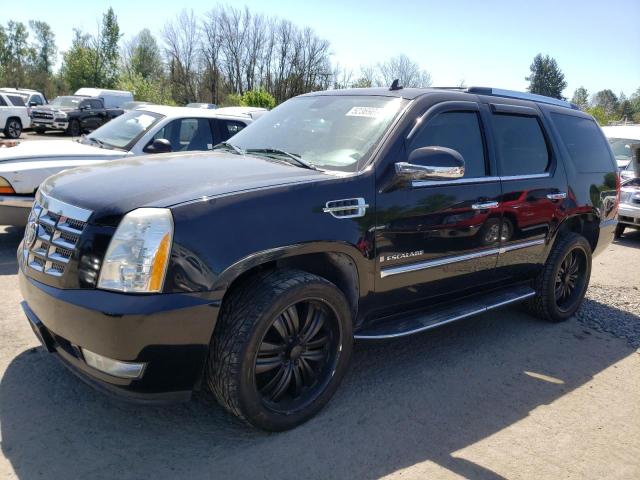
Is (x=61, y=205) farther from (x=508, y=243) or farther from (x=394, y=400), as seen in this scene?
(x=508, y=243)

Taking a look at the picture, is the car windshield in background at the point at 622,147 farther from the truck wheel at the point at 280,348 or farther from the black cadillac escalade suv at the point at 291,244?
the truck wheel at the point at 280,348

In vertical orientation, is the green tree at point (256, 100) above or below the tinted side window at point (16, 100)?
above

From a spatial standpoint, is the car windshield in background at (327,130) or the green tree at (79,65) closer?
the car windshield in background at (327,130)

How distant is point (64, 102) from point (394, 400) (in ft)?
84.3

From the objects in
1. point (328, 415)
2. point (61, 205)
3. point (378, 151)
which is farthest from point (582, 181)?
point (61, 205)

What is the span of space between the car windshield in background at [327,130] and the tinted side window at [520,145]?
40.7 inches

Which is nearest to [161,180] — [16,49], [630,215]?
[630,215]

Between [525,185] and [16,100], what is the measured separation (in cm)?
2440

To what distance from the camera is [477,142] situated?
4129 mm

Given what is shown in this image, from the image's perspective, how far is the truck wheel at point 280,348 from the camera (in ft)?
9.05

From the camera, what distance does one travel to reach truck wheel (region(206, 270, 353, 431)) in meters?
2.76

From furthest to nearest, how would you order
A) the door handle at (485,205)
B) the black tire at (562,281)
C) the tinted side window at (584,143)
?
the tinted side window at (584,143) < the black tire at (562,281) < the door handle at (485,205)

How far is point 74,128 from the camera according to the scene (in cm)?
2391

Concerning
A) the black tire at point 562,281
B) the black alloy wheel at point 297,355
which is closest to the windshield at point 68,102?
→ the black tire at point 562,281
